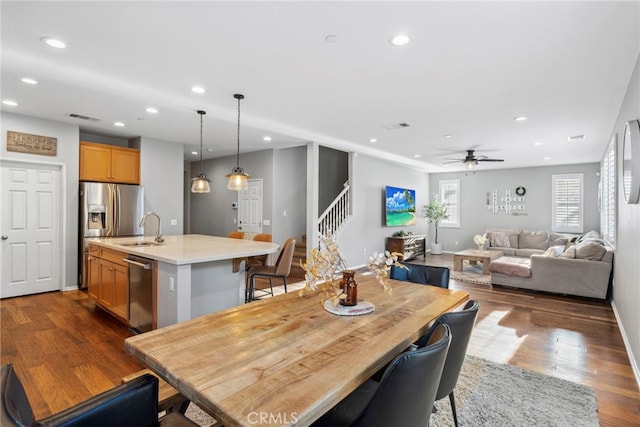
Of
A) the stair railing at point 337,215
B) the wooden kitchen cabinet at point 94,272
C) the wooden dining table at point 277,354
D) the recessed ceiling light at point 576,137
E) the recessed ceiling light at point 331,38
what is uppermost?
the recessed ceiling light at point 331,38

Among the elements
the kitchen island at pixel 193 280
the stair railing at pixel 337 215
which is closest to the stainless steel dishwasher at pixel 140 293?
the kitchen island at pixel 193 280

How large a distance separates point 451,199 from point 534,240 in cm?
283

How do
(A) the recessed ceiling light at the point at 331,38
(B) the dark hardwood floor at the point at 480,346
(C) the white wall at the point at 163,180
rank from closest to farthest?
(B) the dark hardwood floor at the point at 480,346
(A) the recessed ceiling light at the point at 331,38
(C) the white wall at the point at 163,180

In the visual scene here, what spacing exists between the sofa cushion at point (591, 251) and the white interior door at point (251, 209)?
582 centimetres

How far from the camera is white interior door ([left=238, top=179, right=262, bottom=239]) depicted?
7.31 m

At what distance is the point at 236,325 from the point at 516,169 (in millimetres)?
10052

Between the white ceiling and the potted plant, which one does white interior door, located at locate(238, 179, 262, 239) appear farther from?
the potted plant

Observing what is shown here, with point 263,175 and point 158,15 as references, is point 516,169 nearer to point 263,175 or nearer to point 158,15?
point 263,175

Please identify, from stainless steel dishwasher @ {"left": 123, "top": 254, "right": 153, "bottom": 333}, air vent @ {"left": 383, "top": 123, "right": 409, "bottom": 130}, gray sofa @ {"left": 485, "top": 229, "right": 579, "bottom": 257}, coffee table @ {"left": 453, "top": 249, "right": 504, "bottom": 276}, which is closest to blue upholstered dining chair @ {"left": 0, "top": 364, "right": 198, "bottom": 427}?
stainless steel dishwasher @ {"left": 123, "top": 254, "right": 153, "bottom": 333}

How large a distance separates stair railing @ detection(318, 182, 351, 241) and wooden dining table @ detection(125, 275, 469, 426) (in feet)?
15.2

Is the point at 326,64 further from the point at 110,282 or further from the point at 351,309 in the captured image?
the point at 110,282

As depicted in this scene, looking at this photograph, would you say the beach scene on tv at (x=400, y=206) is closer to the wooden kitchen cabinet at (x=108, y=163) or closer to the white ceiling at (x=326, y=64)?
the white ceiling at (x=326, y=64)

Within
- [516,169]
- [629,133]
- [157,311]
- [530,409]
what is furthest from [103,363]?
[516,169]

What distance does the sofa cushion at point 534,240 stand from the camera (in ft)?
26.5
